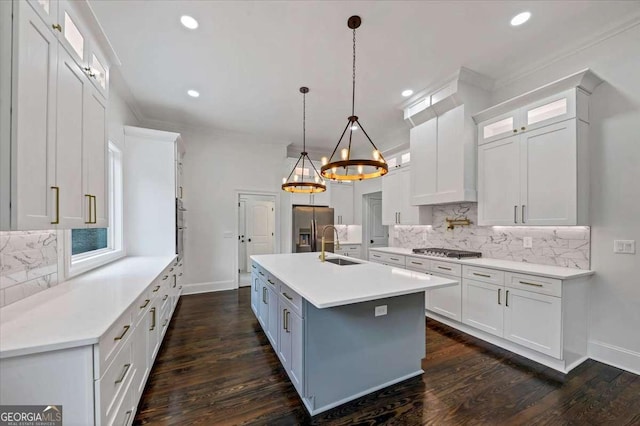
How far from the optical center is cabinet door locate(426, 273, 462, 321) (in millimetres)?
3223

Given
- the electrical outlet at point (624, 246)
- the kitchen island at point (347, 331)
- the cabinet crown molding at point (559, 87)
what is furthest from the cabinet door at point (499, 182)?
the kitchen island at point (347, 331)

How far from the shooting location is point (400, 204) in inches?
183

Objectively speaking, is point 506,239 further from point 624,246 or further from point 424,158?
point 424,158

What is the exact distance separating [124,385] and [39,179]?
1.24 m

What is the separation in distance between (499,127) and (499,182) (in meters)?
0.71

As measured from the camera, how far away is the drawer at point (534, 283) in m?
2.39

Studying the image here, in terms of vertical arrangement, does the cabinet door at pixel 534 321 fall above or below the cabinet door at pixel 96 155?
below

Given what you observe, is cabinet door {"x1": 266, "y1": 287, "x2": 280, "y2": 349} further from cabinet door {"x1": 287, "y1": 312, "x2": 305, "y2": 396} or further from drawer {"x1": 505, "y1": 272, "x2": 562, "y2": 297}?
drawer {"x1": 505, "y1": 272, "x2": 562, "y2": 297}

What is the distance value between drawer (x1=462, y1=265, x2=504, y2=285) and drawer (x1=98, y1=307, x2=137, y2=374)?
11.0ft

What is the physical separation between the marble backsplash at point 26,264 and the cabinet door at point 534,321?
4.08m

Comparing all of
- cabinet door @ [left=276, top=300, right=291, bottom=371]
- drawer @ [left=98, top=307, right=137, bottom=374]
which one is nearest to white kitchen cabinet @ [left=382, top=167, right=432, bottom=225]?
cabinet door @ [left=276, top=300, right=291, bottom=371]

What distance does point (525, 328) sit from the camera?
2.59 m

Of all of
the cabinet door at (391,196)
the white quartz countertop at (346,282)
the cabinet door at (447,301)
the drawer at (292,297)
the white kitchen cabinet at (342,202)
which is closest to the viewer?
the white quartz countertop at (346,282)

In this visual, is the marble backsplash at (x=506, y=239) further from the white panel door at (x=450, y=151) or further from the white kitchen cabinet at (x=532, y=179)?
the white panel door at (x=450, y=151)
